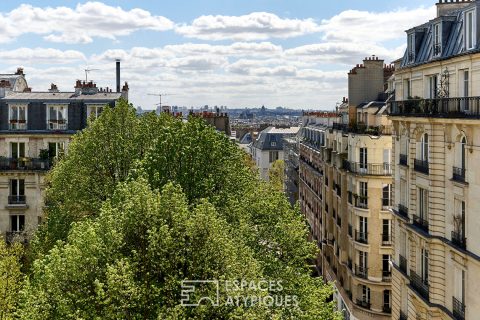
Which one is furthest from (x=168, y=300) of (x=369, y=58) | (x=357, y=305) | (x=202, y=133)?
(x=369, y=58)

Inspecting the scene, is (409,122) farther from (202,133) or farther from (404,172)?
(202,133)

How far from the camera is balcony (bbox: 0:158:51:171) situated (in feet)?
151

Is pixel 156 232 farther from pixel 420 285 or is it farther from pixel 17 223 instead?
pixel 17 223

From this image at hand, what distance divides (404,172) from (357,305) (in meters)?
16.1

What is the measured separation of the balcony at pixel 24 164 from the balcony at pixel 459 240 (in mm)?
32310

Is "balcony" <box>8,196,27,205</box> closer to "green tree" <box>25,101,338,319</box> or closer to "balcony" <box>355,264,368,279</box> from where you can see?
"green tree" <box>25,101,338,319</box>

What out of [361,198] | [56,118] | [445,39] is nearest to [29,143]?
[56,118]

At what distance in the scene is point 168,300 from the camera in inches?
813

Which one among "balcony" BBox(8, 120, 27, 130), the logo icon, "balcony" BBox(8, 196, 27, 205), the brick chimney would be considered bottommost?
the logo icon

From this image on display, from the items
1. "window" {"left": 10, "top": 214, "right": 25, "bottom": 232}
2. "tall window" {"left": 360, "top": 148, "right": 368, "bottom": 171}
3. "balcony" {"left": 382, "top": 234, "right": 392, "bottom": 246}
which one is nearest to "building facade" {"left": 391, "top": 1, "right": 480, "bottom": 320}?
"balcony" {"left": 382, "top": 234, "right": 392, "bottom": 246}

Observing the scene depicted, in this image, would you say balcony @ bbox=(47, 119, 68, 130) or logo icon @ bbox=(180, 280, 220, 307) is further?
balcony @ bbox=(47, 119, 68, 130)

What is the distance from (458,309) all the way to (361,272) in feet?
61.0

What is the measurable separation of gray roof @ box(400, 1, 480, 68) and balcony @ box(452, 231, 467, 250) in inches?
302

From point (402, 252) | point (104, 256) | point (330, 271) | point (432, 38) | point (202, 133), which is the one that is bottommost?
point (330, 271)
